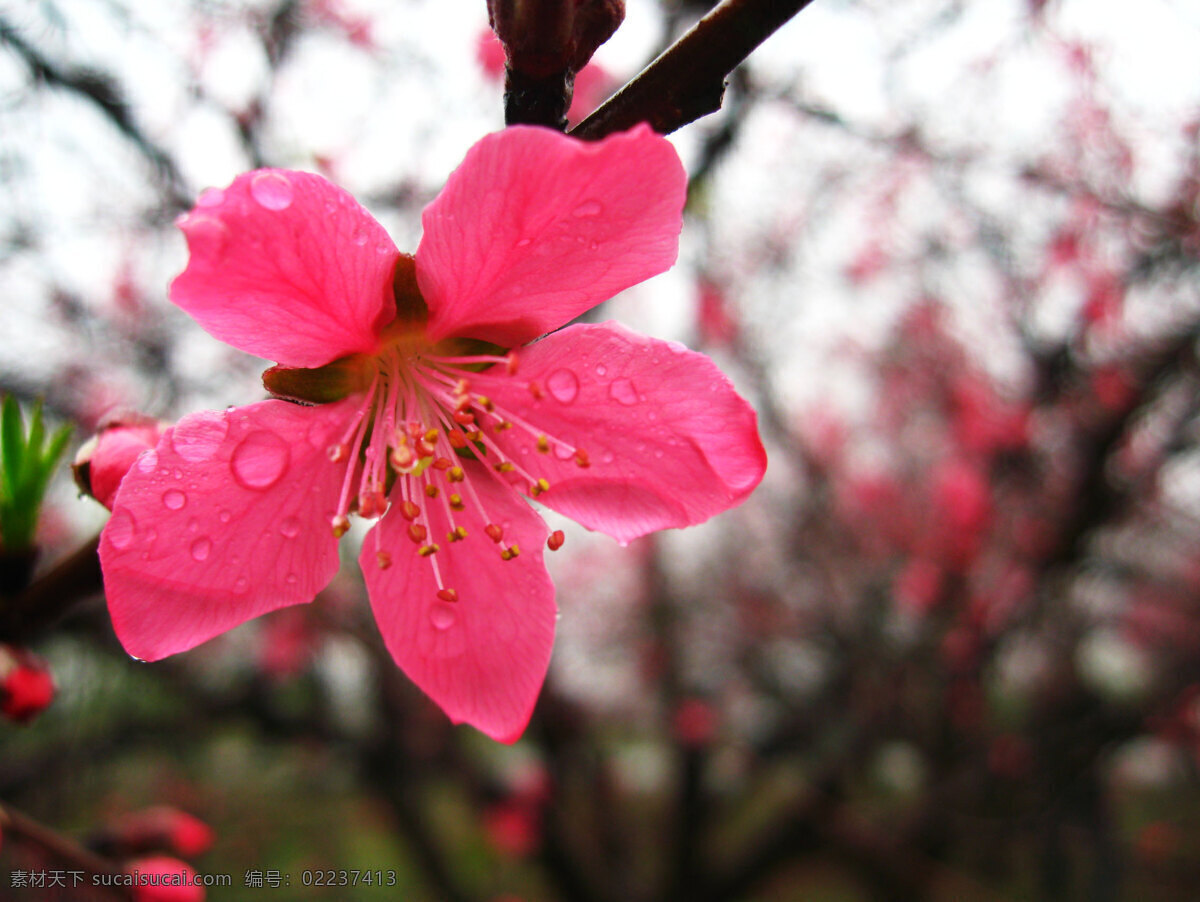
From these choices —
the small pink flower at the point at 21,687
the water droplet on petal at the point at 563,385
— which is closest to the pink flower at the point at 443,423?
the water droplet on petal at the point at 563,385

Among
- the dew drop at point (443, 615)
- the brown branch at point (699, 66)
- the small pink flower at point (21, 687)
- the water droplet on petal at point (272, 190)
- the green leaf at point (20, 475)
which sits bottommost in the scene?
the small pink flower at point (21, 687)

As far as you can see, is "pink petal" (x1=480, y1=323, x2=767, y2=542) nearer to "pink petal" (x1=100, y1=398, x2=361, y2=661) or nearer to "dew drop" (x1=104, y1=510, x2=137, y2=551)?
"pink petal" (x1=100, y1=398, x2=361, y2=661)

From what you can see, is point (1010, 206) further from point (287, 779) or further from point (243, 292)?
point (287, 779)

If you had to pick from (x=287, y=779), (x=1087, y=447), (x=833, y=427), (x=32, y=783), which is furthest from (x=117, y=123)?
(x=833, y=427)

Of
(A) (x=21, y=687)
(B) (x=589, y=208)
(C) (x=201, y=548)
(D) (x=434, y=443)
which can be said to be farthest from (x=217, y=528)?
(B) (x=589, y=208)

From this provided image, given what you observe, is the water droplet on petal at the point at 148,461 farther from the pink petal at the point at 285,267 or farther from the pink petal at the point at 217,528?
the pink petal at the point at 285,267

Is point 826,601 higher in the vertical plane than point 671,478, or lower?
higher
